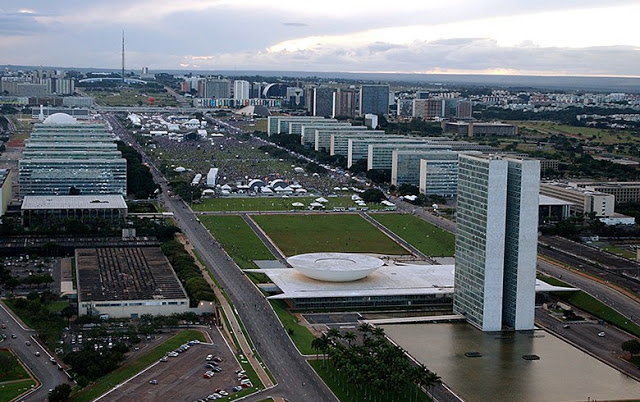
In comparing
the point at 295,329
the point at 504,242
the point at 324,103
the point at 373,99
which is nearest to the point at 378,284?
the point at 295,329

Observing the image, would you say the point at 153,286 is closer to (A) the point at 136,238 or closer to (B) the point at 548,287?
(A) the point at 136,238

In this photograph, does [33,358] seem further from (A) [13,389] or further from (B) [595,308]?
(B) [595,308]

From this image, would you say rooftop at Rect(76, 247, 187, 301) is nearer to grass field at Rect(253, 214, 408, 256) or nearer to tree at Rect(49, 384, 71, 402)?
grass field at Rect(253, 214, 408, 256)

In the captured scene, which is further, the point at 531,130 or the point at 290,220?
the point at 531,130

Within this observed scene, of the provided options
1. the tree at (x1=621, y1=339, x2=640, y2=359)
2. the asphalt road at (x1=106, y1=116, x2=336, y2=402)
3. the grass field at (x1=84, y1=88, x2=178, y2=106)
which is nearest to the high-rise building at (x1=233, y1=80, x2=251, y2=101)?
the grass field at (x1=84, y1=88, x2=178, y2=106)

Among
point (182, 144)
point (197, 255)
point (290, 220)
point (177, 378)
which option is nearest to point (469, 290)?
point (177, 378)

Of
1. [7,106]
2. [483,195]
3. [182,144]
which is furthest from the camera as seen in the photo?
[7,106]

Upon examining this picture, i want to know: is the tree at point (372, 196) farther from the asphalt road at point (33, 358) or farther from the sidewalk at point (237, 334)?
the asphalt road at point (33, 358)
